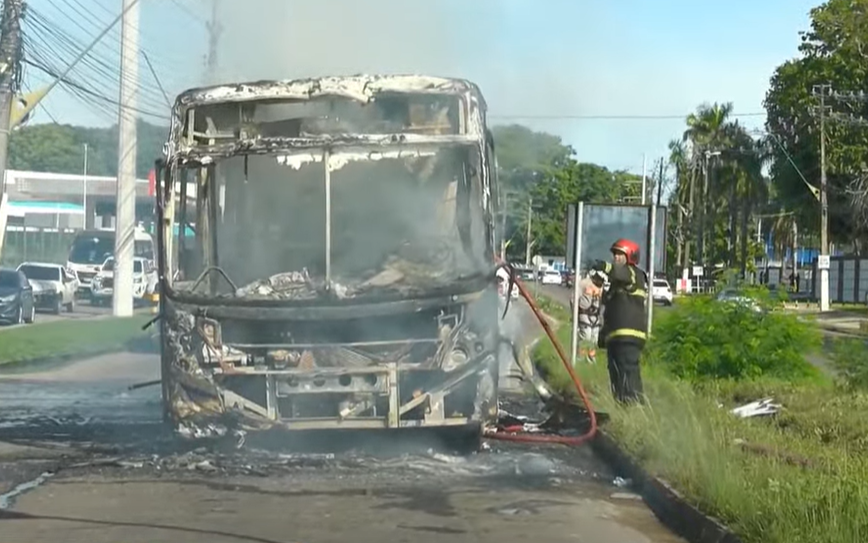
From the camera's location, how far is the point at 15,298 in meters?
32.6

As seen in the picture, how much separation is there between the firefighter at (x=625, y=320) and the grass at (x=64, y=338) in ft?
40.1

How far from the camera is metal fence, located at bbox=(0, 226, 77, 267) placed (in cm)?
6297

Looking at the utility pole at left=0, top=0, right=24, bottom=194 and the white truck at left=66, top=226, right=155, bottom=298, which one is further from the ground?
the utility pole at left=0, top=0, right=24, bottom=194

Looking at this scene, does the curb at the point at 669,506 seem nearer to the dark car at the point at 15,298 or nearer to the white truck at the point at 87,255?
the dark car at the point at 15,298

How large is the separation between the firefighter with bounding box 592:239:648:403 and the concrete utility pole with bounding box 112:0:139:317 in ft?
59.4

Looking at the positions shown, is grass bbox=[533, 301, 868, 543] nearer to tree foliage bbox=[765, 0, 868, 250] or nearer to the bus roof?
the bus roof

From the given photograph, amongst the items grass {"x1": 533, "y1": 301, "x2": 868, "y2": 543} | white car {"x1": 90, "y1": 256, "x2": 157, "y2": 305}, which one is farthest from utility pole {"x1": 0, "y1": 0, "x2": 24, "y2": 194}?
white car {"x1": 90, "y1": 256, "x2": 157, "y2": 305}

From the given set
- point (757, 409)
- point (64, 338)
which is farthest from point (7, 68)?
point (757, 409)

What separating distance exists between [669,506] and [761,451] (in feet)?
4.09

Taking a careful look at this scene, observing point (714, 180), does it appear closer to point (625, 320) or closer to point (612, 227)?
point (612, 227)

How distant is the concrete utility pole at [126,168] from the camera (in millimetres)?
29391

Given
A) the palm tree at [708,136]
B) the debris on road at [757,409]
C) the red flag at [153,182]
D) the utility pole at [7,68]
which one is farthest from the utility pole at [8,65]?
the palm tree at [708,136]

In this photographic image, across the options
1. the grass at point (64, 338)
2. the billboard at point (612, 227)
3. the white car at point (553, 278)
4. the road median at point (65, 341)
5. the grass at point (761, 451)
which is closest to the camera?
the grass at point (761, 451)

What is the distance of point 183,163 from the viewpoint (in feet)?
35.8
